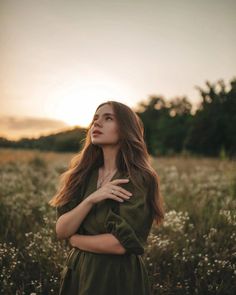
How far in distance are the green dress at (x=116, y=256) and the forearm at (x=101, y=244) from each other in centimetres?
4

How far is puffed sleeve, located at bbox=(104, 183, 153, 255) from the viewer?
2229 millimetres

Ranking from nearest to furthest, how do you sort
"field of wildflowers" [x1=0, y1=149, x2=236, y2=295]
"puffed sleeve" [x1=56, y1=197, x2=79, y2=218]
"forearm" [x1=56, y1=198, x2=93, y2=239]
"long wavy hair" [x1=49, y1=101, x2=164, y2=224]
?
"forearm" [x1=56, y1=198, x2=93, y2=239], "long wavy hair" [x1=49, y1=101, x2=164, y2=224], "puffed sleeve" [x1=56, y1=197, x2=79, y2=218], "field of wildflowers" [x1=0, y1=149, x2=236, y2=295]

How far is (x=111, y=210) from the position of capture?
94.1 inches

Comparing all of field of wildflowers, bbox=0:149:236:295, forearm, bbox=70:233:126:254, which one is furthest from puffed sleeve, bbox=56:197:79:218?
field of wildflowers, bbox=0:149:236:295

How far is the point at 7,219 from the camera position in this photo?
548cm

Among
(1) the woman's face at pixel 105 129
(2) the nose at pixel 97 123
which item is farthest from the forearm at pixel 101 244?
(2) the nose at pixel 97 123

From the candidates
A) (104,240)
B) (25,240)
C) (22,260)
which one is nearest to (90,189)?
(104,240)

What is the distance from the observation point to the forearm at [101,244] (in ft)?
7.41

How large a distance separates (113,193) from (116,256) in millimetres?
459

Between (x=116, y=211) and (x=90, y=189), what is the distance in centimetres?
34

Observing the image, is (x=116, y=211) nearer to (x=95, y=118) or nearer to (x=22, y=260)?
(x=95, y=118)

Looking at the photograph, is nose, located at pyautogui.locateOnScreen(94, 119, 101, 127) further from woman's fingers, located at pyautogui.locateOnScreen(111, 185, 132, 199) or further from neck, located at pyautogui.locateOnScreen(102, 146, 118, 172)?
woman's fingers, located at pyautogui.locateOnScreen(111, 185, 132, 199)

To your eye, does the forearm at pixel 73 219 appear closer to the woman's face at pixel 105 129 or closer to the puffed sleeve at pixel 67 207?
the puffed sleeve at pixel 67 207

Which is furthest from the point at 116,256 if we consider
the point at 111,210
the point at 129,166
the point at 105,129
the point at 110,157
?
the point at 105,129
